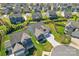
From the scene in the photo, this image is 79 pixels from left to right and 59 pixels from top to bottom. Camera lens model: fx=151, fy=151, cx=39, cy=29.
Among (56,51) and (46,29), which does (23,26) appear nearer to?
(46,29)

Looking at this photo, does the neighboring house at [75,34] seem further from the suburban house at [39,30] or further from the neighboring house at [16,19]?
the neighboring house at [16,19]

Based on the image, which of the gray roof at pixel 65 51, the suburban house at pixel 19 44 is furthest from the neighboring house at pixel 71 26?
the suburban house at pixel 19 44

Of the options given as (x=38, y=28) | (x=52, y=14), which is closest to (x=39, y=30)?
Result: (x=38, y=28)

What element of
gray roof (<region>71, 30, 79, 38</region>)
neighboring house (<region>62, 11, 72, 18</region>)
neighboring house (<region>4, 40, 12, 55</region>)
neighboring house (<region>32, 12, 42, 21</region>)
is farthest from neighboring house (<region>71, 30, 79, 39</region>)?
neighboring house (<region>4, 40, 12, 55</region>)

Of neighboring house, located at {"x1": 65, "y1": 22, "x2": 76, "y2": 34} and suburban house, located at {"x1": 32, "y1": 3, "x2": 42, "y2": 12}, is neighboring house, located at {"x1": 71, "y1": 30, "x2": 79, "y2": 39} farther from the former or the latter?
suburban house, located at {"x1": 32, "y1": 3, "x2": 42, "y2": 12}

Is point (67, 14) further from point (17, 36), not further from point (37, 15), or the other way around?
point (17, 36)

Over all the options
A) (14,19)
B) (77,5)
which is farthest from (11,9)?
(77,5)
